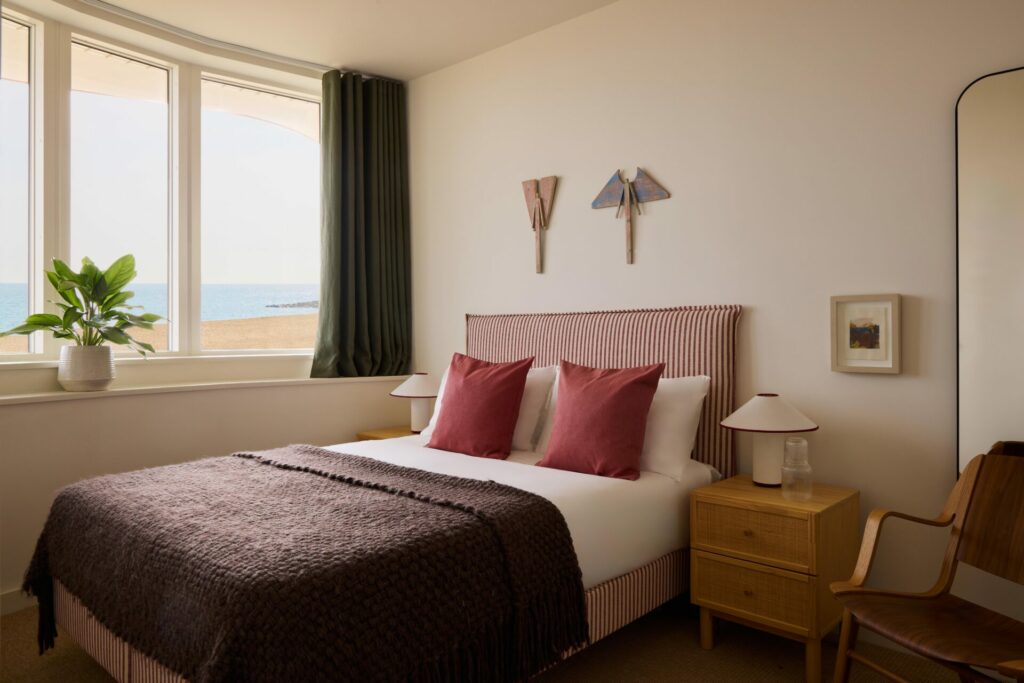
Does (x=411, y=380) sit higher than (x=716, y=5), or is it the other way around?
(x=716, y=5)

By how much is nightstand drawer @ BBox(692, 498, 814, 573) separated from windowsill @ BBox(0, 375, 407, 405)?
2.24m

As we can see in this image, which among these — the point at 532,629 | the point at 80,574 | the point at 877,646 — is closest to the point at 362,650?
the point at 532,629

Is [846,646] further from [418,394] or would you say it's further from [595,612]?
[418,394]

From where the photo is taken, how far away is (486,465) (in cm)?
276

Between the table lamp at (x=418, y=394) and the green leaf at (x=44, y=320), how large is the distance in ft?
5.09

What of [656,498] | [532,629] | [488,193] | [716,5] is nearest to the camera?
[532,629]

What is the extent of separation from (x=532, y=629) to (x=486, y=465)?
0.89 meters

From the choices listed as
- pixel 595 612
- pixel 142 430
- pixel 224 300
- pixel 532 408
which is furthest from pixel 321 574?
pixel 224 300

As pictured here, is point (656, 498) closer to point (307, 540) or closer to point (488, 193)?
point (307, 540)

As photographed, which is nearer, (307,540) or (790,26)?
(307,540)

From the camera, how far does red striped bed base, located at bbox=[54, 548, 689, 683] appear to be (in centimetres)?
193

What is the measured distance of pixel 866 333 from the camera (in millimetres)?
2547

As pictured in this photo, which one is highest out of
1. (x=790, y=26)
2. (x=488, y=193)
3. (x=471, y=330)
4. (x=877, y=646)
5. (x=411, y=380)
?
(x=790, y=26)

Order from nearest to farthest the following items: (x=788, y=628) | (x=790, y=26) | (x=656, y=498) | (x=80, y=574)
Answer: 1. (x=80, y=574)
2. (x=788, y=628)
3. (x=656, y=498)
4. (x=790, y=26)
